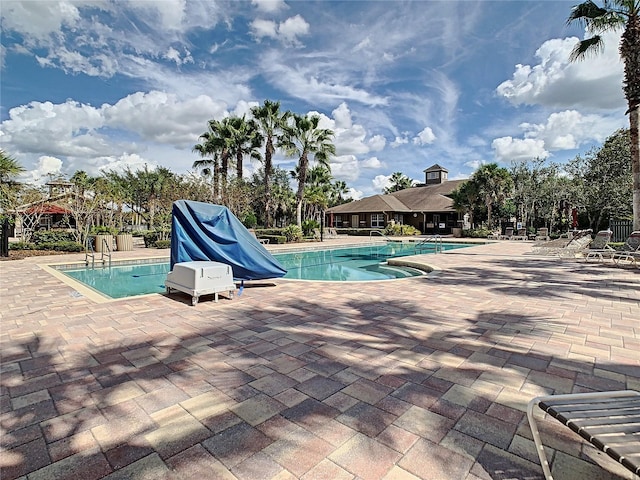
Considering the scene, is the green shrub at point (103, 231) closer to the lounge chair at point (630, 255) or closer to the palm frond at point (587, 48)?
the lounge chair at point (630, 255)

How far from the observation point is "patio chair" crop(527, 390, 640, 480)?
1.39m

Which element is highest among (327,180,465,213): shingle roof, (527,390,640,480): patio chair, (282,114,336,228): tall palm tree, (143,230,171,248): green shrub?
(282,114,336,228): tall palm tree

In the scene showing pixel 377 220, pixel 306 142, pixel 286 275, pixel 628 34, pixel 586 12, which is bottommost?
pixel 286 275

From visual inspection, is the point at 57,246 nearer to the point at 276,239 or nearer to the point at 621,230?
the point at 276,239

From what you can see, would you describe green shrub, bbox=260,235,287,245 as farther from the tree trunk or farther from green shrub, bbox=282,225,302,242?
the tree trunk

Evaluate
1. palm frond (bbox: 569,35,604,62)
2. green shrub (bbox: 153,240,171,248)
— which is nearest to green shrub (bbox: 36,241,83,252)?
green shrub (bbox: 153,240,171,248)

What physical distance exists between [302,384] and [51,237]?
60.1 ft

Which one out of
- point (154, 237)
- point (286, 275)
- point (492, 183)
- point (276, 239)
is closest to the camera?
point (286, 275)

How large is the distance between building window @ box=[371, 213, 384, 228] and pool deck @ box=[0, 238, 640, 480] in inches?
1229

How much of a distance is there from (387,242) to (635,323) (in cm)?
2087

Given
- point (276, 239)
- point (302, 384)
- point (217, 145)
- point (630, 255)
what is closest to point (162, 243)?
point (276, 239)

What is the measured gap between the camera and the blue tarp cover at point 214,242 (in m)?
6.80

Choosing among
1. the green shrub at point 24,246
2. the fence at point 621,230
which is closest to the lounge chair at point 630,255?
the fence at point 621,230

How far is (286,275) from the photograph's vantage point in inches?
425
